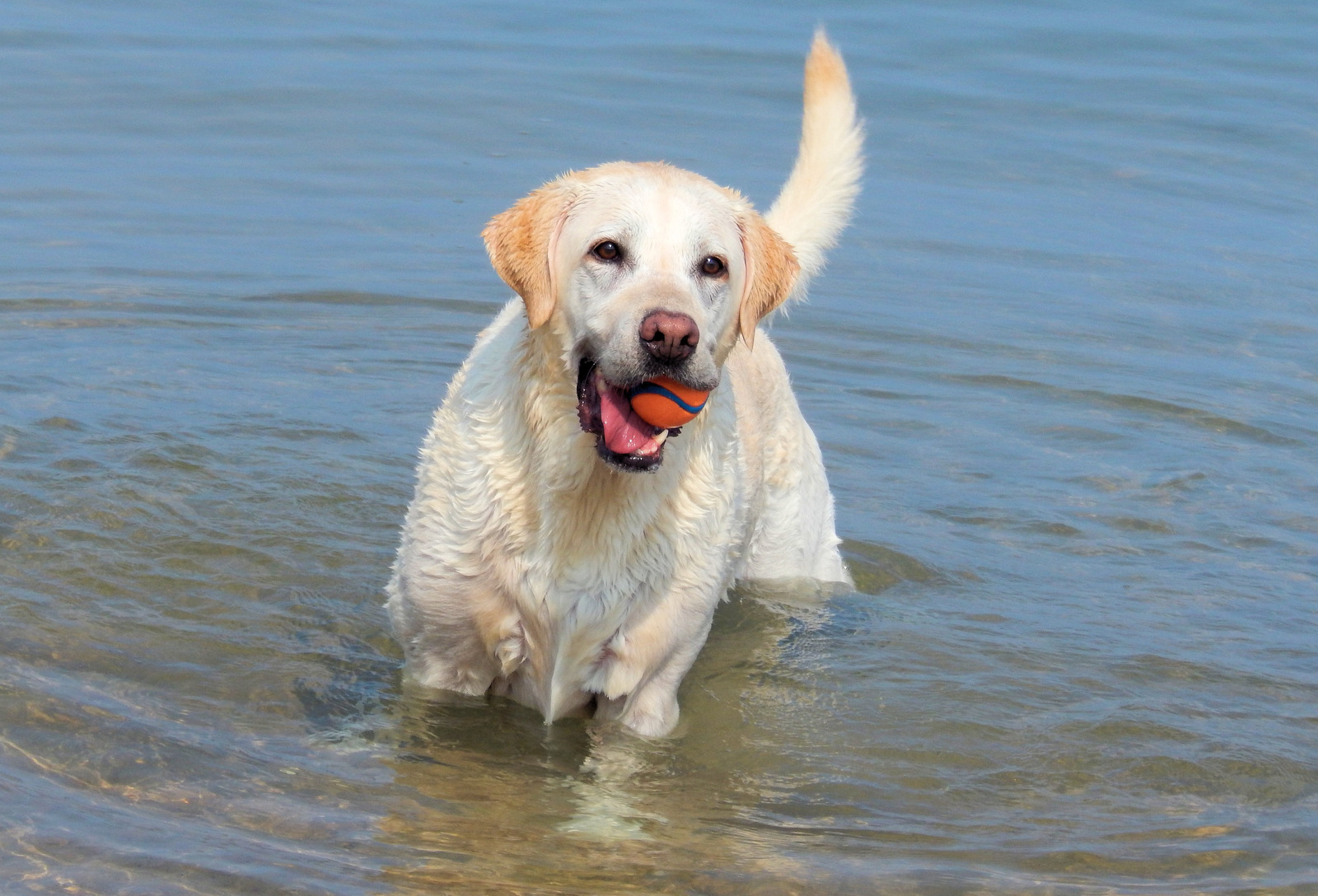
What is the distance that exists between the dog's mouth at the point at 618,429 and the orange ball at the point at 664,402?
0.15 feet

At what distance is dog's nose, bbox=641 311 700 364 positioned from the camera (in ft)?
13.6

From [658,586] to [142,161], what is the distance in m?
9.18

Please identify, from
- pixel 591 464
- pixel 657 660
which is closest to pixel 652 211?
pixel 591 464

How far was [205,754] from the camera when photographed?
456 centimetres

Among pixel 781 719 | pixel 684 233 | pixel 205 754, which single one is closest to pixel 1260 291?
pixel 781 719

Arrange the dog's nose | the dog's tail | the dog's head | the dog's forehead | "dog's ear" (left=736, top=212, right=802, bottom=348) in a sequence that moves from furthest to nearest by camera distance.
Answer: the dog's tail
"dog's ear" (left=736, top=212, right=802, bottom=348)
the dog's forehead
the dog's head
the dog's nose

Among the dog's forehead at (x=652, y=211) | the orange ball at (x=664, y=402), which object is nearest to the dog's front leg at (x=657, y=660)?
the orange ball at (x=664, y=402)

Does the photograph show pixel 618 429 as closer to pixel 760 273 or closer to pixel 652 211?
pixel 652 211

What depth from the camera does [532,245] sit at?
4531 millimetres

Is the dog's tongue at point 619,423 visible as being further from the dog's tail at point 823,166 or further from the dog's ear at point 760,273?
the dog's tail at point 823,166

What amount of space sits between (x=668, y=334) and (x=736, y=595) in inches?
102

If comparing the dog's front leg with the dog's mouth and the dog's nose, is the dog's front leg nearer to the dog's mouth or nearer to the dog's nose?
the dog's mouth

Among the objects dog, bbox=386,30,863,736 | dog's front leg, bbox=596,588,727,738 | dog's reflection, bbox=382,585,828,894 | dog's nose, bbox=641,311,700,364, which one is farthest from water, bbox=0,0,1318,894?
dog's nose, bbox=641,311,700,364

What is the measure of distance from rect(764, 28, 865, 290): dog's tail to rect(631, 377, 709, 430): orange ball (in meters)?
2.14
